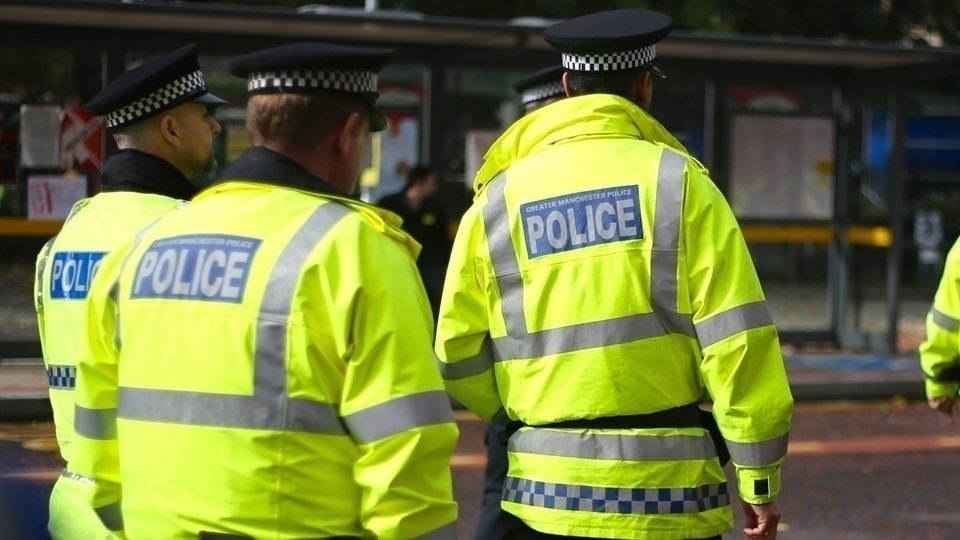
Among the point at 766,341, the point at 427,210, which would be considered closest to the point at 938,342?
the point at 766,341

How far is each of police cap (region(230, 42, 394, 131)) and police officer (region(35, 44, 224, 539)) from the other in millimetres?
1027

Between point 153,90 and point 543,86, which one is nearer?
point 153,90

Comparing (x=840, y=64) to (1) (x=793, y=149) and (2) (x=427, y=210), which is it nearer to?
(1) (x=793, y=149)

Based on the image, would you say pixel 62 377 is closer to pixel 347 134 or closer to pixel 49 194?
pixel 347 134

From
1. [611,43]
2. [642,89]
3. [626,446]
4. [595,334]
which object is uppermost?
[611,43]

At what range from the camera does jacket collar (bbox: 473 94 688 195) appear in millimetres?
3410

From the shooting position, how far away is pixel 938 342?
4.95m

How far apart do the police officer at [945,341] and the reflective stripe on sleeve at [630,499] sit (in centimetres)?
189

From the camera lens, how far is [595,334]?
10.8 ft

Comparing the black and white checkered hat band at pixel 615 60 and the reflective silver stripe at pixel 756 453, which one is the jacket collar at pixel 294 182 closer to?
the reflective silver stripe at pixel 756 453

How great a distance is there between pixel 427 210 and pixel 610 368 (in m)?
8.89

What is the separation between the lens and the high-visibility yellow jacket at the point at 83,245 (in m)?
3.51

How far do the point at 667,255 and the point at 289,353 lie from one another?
3.65 ft

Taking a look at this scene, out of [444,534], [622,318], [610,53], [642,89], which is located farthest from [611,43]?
[444,534]
